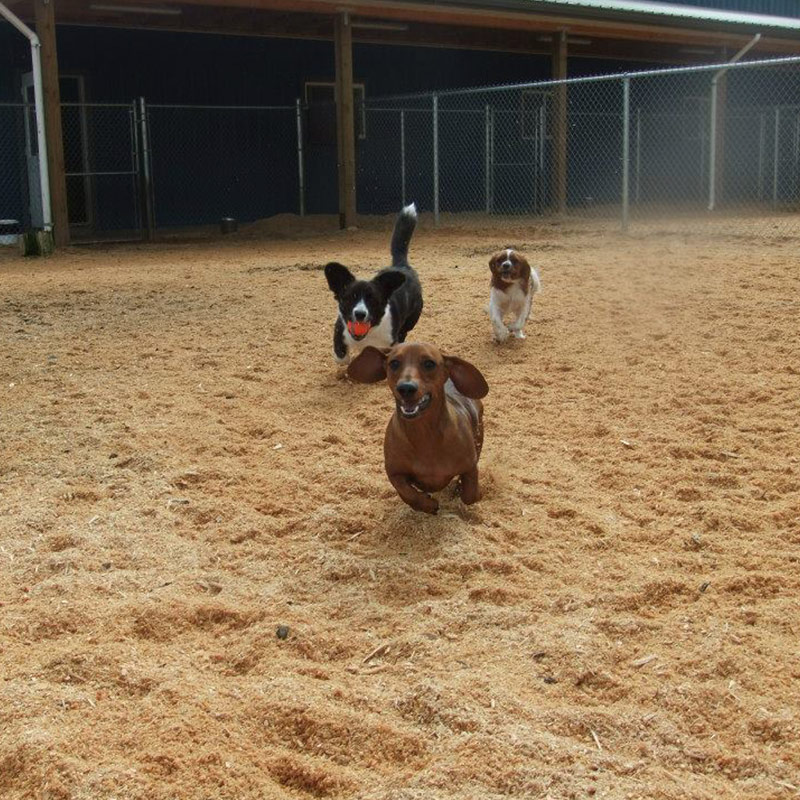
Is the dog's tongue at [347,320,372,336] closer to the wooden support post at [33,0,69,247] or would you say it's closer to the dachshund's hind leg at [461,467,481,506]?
the dachshund's hind leg at [461,467,481,506]

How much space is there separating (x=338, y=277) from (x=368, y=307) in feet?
0.88

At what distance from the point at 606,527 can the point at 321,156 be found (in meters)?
16.2

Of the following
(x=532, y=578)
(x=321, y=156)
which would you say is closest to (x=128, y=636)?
(x=532, y=578)

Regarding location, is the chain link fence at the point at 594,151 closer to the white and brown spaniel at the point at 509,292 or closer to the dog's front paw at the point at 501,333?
the white and brown spaniel at the point at 509,292

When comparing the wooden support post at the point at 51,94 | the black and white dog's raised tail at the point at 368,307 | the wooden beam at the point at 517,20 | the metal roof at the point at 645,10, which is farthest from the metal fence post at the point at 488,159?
the black and white dog's raised tail at the point at 368,307

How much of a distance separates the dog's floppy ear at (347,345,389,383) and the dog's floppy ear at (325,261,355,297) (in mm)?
2065

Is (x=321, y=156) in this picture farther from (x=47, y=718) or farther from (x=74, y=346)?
(x=47, y=718)

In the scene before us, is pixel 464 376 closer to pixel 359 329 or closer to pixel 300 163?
pixel 359 329

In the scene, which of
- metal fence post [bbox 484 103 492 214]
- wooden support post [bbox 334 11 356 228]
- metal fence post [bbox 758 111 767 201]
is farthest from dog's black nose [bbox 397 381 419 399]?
metal fence post [bbox 758 111 767 201]

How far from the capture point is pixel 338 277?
20.7 feet

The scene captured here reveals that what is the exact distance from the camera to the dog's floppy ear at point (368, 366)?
4.21m

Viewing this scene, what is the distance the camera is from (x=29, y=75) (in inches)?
624

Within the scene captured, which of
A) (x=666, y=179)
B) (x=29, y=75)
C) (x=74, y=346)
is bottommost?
(x=74, y=346)

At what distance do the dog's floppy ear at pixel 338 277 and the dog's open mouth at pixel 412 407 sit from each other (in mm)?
2423
